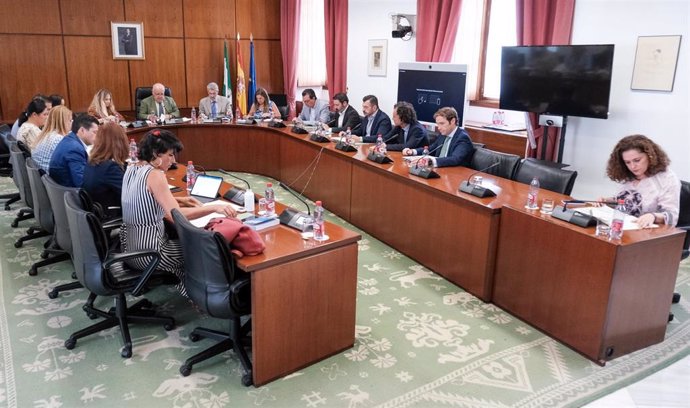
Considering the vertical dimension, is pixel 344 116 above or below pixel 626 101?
below

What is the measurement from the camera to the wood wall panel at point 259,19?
9031 millimetres

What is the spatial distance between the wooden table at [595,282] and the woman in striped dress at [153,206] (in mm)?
1845

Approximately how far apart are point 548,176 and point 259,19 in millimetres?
6866

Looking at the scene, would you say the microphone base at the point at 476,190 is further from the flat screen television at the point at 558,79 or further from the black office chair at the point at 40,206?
the black office chair at the point at 40,206

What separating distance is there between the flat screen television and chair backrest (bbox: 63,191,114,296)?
411cm

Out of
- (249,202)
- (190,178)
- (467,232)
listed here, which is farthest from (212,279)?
(467,232)

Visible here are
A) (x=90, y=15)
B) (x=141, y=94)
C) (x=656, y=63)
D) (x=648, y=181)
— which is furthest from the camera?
(x=90, y=15)

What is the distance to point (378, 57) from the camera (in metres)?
7.66

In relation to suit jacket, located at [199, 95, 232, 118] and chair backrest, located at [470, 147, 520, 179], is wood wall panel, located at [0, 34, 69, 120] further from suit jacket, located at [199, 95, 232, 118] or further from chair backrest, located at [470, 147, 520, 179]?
chair backrest, located at [470, 147, 520, 179]

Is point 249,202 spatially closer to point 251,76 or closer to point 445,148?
point 445,148

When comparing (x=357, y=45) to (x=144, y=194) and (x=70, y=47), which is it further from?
(x=144, y=194)

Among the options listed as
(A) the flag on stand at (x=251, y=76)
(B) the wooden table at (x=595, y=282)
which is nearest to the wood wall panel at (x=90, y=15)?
(A) the flag on stand at (x=251, y=76)

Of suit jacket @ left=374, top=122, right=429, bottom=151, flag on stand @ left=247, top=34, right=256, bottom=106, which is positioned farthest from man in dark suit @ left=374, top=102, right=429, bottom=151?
flag on stand @ left=247, top=34, right=256, bottom=106

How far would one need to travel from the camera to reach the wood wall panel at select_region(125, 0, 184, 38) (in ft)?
26.5
